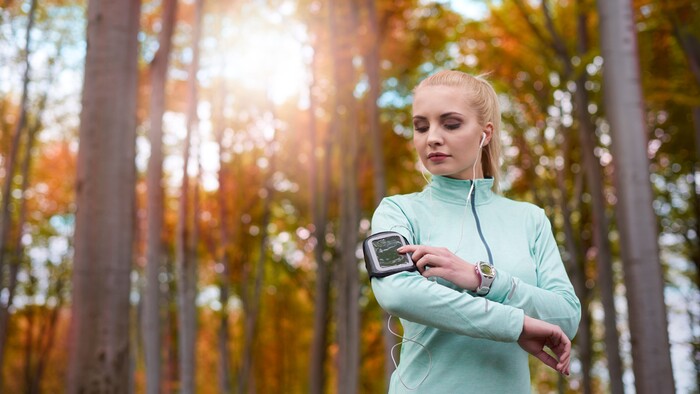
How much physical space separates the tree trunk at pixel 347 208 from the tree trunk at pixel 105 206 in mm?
5295

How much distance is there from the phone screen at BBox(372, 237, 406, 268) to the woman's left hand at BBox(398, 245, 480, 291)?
0.02 meters

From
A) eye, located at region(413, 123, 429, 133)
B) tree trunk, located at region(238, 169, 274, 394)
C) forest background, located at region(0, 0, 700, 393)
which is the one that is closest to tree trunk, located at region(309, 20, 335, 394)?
forest background, located at region(0, 0, 700, 393)

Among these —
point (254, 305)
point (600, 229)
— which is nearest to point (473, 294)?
point (600, 229)

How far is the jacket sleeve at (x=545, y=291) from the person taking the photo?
1535mm

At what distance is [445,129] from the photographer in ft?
5.50

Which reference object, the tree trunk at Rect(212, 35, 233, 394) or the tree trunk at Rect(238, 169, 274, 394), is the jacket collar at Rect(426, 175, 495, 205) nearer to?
the tree trunk at Rect(212, 35, 233, 394)

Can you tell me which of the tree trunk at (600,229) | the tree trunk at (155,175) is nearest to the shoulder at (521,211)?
the tree trunk at (155,175)

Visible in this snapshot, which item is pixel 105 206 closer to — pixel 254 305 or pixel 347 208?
pixel 347 208

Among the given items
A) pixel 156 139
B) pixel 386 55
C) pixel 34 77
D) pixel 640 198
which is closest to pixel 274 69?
pixel 386 55

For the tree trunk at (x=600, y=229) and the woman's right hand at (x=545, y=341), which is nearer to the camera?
the woman's right hand at (x=545, y=341)

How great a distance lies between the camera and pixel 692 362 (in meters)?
15.4

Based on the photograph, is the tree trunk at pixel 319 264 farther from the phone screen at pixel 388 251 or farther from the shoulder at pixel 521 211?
the phone screen at pixel 388 251

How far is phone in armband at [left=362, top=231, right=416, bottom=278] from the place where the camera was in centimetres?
146

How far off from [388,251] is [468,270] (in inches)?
7.3
